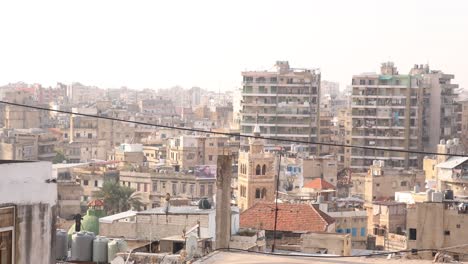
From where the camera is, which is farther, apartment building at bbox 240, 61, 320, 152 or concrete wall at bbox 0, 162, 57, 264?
apartment building at bbox 240, 61, 320, 152

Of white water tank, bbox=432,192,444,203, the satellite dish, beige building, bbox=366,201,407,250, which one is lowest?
beige building, bbox=366,201,407,250

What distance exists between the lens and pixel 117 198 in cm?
4653

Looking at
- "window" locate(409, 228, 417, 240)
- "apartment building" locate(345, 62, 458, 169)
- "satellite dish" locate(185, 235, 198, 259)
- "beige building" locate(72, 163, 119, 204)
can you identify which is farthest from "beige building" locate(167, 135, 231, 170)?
"satellite dish" locate(185, 235, 198, 259)

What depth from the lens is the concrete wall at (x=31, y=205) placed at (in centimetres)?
621

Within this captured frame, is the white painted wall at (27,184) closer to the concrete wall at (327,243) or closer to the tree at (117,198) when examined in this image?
the concrete wall at (327,243)

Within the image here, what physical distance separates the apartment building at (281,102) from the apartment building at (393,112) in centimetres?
320

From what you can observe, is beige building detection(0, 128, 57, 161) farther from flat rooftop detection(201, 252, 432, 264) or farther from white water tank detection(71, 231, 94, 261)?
flat rooftop detection(201, 252, 432, 264)

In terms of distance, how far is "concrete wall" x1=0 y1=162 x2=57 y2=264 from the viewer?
6.21 meters

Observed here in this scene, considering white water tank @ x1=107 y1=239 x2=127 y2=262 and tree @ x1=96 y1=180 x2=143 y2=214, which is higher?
white water tank @ x1=107 y1=239 x2=127 y2=262

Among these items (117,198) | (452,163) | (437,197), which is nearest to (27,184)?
(437,197)

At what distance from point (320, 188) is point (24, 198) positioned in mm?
40771

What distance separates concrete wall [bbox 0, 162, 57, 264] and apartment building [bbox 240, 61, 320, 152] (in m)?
66.0

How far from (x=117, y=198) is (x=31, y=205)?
4045 centimetres

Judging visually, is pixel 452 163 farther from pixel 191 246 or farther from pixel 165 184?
pixel 191 246
